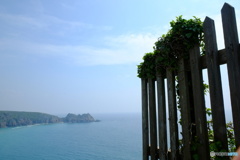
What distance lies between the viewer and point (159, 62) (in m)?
3.38

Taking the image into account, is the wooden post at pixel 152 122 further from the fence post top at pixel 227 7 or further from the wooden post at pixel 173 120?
the fence post top at pixel 227 7

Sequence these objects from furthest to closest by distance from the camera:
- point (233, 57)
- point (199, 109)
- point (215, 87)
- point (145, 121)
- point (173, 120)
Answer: point (145, 121), point (173, 120), point (199, 109), point (215, 87), point (233, 57)

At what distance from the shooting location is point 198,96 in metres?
2.66

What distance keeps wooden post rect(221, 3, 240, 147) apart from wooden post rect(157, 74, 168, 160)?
1300 millimetres

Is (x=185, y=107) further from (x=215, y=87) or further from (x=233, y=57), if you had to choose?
(x=233, y=57)

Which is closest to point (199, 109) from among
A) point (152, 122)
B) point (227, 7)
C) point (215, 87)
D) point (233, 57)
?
point (215, 87)

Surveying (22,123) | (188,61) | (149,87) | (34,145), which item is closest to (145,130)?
(149,87)

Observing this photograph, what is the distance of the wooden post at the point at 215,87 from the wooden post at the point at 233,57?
162mm

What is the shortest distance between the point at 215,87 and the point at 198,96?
31 centimetres

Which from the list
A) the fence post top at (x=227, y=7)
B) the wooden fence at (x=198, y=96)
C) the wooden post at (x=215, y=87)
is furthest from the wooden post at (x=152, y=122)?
the fence post top at (x=227, y=7)

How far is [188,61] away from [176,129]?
1125 mm

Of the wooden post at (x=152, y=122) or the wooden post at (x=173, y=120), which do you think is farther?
the wooden post at (x=152, y=122)

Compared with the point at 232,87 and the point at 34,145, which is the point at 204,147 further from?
A: the point at 34,145

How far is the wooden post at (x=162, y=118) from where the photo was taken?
329 centimetres
